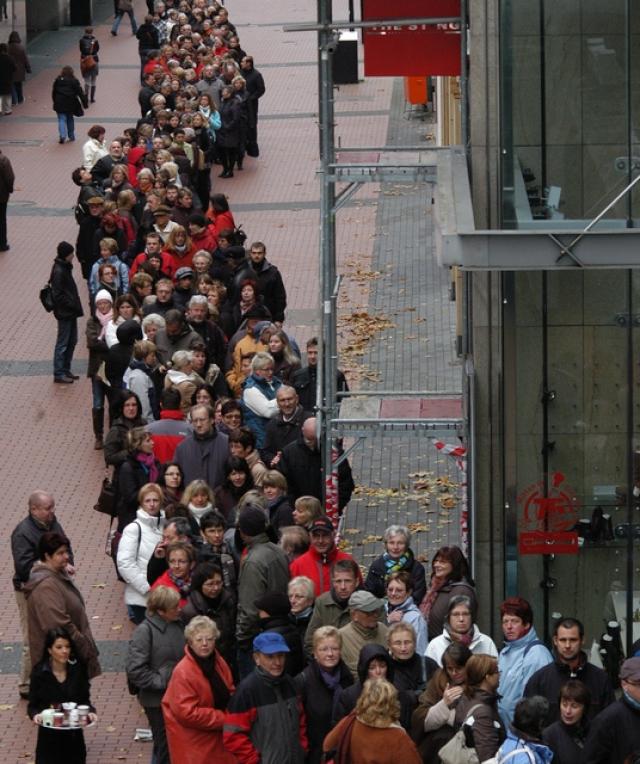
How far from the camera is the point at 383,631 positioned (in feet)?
37.6

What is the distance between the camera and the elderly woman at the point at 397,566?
41.3 feet

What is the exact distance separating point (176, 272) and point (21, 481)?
2.51 meters

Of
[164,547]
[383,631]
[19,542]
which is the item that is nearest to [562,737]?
[383,631]

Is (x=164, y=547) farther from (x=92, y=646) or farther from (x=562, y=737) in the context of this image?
(x=562, y=737)

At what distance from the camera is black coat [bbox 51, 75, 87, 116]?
33156 millimetres

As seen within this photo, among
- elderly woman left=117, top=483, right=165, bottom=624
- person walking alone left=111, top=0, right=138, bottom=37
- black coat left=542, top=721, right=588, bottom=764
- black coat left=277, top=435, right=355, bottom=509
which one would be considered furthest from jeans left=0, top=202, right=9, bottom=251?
person walking alone left=111, top=0, right=138, bottom=37

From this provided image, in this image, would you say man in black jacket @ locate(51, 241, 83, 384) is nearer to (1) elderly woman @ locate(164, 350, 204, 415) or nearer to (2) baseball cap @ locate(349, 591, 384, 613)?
(1) elderly woman @ locate(164, 350, 204, 415)

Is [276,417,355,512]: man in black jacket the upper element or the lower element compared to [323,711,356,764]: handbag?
upper

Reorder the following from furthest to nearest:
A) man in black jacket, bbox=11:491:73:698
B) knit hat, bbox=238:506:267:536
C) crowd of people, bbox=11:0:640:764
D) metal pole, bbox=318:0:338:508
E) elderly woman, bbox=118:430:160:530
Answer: elderly woman, bbox=118:430:160:530 < metal pole, bbox=318:0:338:508 < man in black jacket, bbox=11:491:73:698 < knit hat, bbox=238:506:267:536 < crowd of people, bbox=11:0:640:764

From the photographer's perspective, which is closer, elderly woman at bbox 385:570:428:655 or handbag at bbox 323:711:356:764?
handbag at bbox 323:711:356:764

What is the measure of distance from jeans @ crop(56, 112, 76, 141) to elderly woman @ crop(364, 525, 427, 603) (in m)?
22.9

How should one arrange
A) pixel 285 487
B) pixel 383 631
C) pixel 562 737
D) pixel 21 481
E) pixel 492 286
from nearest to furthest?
pixel 562 737
pixel 383 631
pixel 492 286
pixel 285 487
pixel 21 481

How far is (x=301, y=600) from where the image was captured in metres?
11.9

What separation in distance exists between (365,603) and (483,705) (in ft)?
4.13
